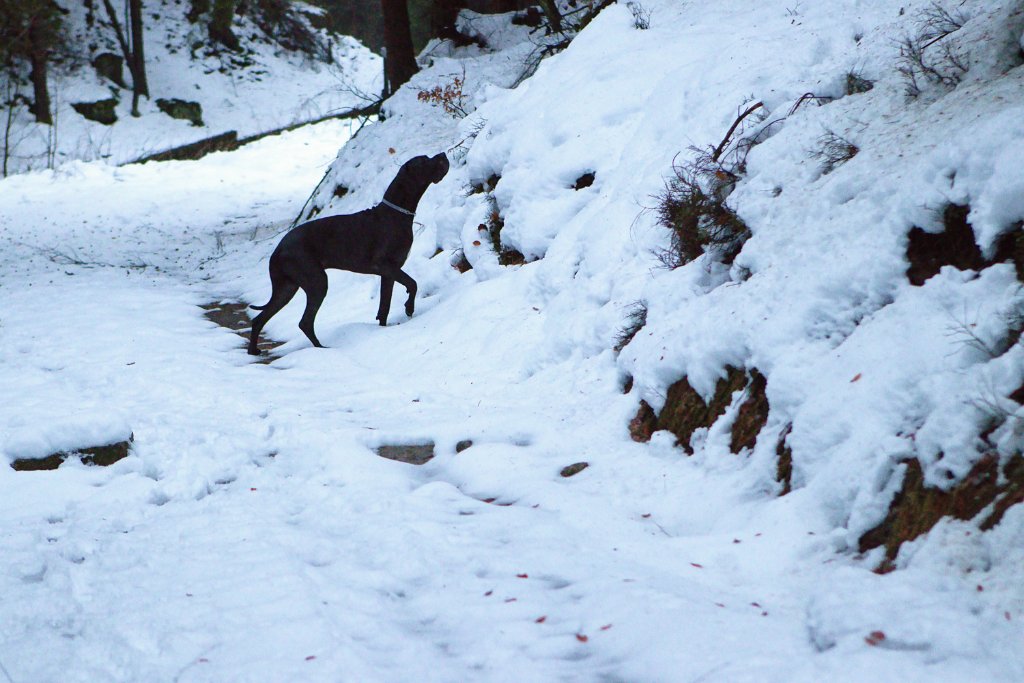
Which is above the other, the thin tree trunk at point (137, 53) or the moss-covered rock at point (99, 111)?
the thin tree trunk at point (137, 53)

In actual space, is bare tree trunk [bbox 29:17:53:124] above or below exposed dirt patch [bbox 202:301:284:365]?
above

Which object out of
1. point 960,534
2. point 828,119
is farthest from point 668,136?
point 960,534

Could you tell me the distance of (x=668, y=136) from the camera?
20.0 feet

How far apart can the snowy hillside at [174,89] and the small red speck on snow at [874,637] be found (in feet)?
64.9

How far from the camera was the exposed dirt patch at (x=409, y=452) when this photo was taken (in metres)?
4.56

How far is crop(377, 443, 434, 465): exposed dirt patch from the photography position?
4.56 meters

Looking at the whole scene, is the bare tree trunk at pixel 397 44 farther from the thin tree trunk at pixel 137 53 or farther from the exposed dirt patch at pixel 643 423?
the thin tree trunk at pixel 137 53

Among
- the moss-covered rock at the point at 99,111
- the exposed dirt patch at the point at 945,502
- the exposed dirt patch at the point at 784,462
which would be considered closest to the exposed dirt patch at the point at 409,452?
the exposed dirt patch at the point at 784,462

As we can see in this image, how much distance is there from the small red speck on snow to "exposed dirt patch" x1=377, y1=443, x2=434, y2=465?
2.80m

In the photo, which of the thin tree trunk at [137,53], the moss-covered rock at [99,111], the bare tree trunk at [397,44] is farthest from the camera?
the thin tree trunk at [137,53]

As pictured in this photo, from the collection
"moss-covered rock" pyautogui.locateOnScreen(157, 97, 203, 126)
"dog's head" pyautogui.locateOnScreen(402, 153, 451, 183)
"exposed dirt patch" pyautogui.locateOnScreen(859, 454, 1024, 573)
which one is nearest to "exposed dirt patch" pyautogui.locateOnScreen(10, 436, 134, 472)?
"dog's head" pyautogui.locateOnScreen(402, 153, 451, 183)

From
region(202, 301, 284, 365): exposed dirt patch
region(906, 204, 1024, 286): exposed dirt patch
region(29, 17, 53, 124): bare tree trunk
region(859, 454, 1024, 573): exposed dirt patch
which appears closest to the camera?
region(859, 454, 1024, 573): exposed dirt patch

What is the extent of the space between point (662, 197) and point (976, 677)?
396cm

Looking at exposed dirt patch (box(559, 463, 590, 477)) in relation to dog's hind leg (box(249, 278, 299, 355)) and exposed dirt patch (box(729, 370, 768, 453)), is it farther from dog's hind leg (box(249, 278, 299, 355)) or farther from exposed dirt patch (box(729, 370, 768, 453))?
dog's hind leg (box(249, 278, 299, 355))
